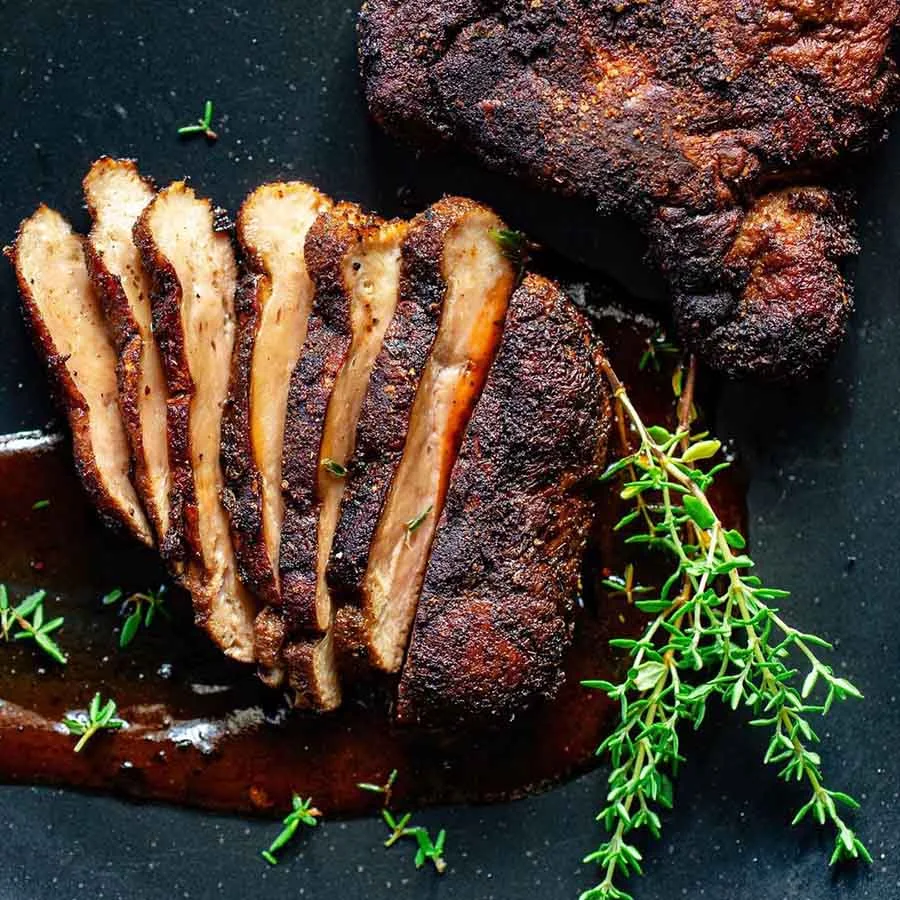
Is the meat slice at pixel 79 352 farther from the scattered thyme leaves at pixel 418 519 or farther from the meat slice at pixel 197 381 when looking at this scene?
the scattered thyme leaves at pixel 418 519

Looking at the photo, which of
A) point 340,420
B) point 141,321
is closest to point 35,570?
point 141,321

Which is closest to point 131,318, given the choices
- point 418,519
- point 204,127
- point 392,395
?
point 204,127

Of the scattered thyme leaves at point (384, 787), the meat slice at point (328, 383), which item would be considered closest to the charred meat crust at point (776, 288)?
the meat slice at point (328, 383)

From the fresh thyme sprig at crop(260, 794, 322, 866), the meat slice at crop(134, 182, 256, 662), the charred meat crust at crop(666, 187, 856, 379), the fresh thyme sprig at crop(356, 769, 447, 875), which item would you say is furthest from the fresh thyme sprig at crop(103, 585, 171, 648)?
the charred meat crust at crop(666, 187, 856, 379)

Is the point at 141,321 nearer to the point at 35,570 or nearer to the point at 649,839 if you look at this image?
the point at 35,570

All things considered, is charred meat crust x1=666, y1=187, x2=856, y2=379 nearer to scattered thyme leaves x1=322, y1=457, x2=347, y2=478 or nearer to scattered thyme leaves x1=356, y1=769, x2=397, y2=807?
scattered thyme leaves x1=322, y1=457, x2=347, y2=478

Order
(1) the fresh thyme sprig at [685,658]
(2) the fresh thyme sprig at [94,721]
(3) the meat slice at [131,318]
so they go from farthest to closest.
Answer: (2) the fresh thyme sprig at [94,721], (3) the meat slice at [131,318], (1) the fresh thyme sprig at [685,658]
